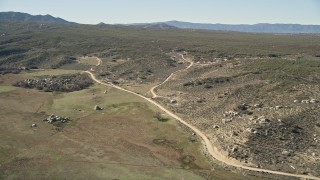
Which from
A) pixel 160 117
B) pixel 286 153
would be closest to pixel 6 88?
pixel 160 117

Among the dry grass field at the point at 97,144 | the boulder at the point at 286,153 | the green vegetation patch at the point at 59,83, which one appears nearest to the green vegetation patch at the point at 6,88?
the green vegetation patch at the point at 59,83

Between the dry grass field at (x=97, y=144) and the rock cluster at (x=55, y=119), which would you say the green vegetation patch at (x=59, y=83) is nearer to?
the dry grass field at (x=97, y=144)

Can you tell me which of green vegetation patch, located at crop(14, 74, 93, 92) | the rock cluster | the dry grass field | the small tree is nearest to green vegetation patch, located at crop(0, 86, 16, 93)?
green vegetation patch, located at crop(14, 74, 93, 92)

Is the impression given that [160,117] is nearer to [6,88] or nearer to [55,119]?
[55,119]

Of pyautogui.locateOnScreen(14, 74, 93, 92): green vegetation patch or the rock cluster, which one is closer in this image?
the rock cluster

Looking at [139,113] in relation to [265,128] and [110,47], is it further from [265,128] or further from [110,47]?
[110,47]

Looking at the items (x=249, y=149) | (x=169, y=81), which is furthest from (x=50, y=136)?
(x=169, y=81)

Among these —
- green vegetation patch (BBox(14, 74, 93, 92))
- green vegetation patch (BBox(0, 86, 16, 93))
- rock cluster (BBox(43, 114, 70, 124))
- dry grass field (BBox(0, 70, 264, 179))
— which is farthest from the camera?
green vegetation patch (BBox(14, 74, 93, 92))

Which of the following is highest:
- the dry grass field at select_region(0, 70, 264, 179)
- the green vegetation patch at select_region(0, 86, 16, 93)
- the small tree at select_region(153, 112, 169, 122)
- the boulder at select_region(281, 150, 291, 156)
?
the boulder at select_region(281, 150, 291, 156)

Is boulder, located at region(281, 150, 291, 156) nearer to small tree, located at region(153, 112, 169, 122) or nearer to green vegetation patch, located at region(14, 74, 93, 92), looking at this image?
small tree, located at region(153, 112, 169, 122)

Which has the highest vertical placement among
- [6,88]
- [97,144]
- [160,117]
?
[160,117]

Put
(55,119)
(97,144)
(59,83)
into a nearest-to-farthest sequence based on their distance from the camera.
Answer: (97,144)
(55,119)
(59,83)
